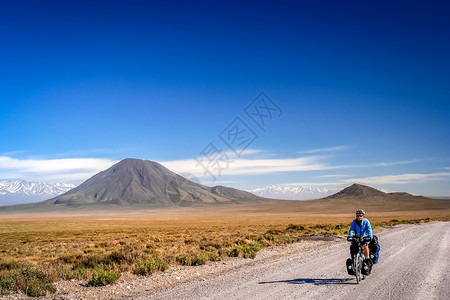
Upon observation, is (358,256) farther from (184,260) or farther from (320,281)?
(184,260)

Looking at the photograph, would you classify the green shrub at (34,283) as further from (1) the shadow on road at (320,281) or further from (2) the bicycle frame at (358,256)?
(2) the bicycle frame at (358,256)

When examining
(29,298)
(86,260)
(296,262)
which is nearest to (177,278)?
(29,298)

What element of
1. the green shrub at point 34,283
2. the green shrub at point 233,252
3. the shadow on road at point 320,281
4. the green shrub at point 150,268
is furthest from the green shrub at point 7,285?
the green shrub at point 233,252

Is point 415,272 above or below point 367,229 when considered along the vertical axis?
below

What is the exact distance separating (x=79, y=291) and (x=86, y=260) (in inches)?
280

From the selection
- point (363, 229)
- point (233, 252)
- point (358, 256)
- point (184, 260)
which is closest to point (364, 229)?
point (363, 229)

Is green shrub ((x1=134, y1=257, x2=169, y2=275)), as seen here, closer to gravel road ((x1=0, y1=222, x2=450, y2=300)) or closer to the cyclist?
gravel road ((x1=0, y1=222, x2=450, y2=300))

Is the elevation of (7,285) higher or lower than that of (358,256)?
lower

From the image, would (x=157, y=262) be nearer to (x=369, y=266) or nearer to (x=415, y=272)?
(x=369, y=266)

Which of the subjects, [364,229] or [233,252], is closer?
[364,229]

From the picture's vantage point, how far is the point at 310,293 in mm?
9094

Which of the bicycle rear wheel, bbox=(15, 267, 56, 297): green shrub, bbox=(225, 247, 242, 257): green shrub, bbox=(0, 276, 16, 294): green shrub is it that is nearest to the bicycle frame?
the bicycle rear wheel

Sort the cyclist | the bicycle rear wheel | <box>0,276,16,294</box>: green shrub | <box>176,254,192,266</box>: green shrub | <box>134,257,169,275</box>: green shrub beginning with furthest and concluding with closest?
<box>176,254,192,266</box>: green shrub
<box>134,257,169,275</box>: green shrub
the cyclist
<box>0,276,16,294</box>: green shrub
the bicycle rear wheel

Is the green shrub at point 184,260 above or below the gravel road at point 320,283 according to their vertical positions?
below
